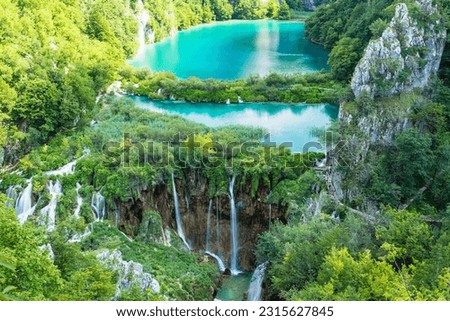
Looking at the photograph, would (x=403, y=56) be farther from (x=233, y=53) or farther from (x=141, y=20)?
(x=141, y=20)

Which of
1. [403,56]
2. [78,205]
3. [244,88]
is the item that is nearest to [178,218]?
[78,205]

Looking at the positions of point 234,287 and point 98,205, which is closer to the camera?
point 234,287

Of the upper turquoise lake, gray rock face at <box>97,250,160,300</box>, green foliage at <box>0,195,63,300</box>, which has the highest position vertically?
green foliage at <box>0,195,63,300</box>

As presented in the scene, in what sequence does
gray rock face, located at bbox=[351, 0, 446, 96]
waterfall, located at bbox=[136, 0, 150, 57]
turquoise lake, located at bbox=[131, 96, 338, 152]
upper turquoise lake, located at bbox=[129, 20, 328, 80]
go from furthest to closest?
1. waterfall, located at bbox=[136, 0, 150, 57]
2. upper turquoise lake, located at bbox=[129, 20, 328, 80]
3. turquoise lake, located at bbox=[131, 96, 338, 152]
4. gray rock face, located at bbox=[351, 0, 446, 96]

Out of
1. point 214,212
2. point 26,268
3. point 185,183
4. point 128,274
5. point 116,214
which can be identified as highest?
point 26,268

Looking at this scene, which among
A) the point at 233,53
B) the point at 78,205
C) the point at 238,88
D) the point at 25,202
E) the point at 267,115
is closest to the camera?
the point at 78,205

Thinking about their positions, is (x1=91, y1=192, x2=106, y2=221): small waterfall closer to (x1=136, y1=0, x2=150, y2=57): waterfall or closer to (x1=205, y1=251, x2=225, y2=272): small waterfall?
(x1=205, y1=251, x2=225, y2=272): small waterfall

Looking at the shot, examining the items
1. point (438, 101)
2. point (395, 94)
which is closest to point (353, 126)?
point (395, 94)

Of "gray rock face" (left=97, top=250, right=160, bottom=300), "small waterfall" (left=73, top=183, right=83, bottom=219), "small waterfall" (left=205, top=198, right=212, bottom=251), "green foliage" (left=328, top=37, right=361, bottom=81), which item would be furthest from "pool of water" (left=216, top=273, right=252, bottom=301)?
"green foliage" (left=328, top=37, right=361, bottom=81)
